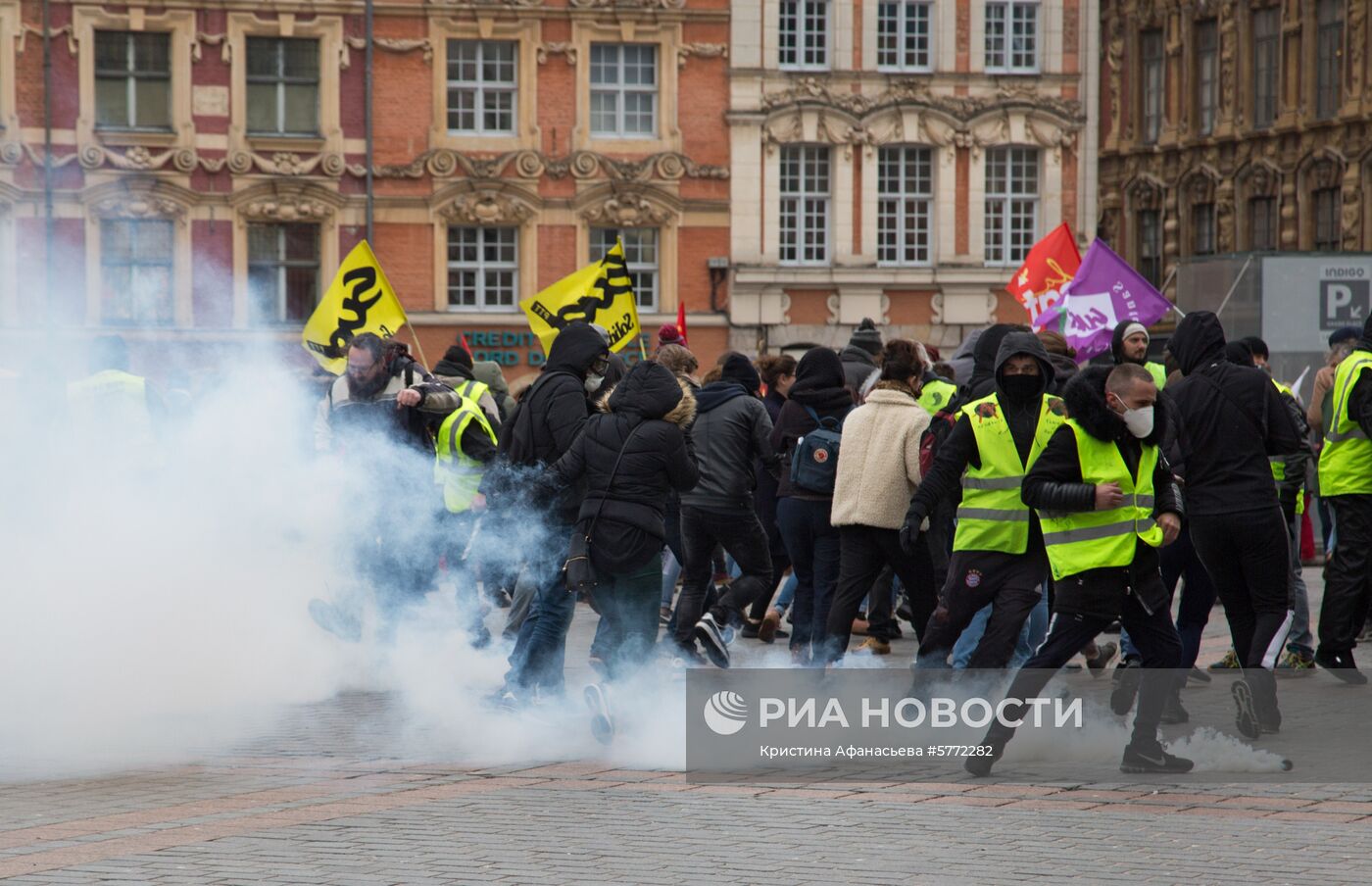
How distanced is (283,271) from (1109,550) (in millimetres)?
29663

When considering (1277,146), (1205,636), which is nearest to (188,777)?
(1205,636)

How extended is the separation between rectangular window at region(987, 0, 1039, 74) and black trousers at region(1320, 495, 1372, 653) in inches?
1116

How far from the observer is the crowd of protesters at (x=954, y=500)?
8.38 meters

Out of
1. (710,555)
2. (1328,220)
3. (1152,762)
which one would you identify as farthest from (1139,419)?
(1328,220)

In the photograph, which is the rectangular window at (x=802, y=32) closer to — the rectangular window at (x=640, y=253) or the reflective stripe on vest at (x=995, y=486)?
the rectangular window at (x=640, y=253)

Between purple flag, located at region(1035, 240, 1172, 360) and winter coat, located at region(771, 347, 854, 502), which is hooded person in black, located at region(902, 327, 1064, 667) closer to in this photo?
winter coat, located at region(771, 347, 854, 502)

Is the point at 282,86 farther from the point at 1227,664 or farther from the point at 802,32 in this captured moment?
the point at 1227,664

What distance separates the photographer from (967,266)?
3866 centimetres

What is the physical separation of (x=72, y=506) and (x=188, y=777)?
1.93 metres

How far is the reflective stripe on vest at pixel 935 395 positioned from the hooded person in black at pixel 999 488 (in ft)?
12.7

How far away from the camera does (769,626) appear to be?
13.9m

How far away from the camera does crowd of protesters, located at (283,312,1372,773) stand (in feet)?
→ 27.5

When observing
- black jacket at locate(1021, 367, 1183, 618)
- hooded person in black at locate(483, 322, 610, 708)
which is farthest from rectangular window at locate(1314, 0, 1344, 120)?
black jacket at locate(1021, 367, 1183, 618)

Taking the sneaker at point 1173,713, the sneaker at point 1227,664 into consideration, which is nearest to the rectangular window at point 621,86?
the sneaker at point 1227,664
